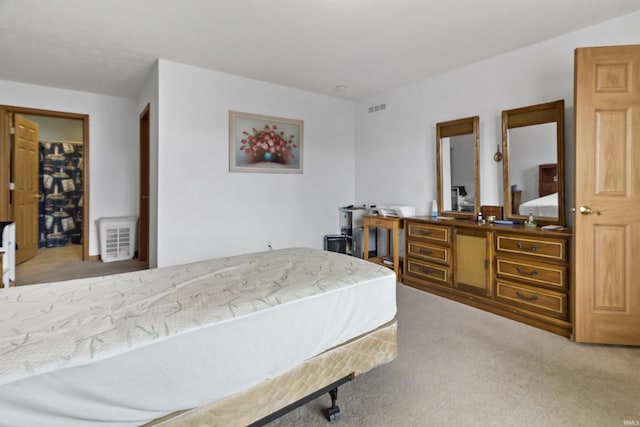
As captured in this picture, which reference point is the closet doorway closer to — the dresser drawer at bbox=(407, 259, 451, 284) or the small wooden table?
the small wooden table

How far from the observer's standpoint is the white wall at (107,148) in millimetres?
4641

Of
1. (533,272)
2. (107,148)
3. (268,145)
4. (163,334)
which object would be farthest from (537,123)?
(107,148)

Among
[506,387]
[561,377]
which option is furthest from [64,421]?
[561,377]

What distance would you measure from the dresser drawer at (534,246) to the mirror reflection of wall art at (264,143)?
8.94 ft

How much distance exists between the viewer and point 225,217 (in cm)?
394

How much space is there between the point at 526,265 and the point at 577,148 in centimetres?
102

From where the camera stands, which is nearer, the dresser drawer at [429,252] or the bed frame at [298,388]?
the bed frame at [298,388]

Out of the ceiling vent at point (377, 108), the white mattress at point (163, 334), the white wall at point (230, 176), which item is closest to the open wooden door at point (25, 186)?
the white wall at point (230, 176)

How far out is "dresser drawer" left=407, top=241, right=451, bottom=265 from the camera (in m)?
3.37

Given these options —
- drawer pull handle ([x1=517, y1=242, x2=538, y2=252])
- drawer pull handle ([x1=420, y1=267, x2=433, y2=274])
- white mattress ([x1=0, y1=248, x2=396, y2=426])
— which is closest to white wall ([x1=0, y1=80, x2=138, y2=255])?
white mattress ([x1=0, y1=248, x2=396, y2=426])

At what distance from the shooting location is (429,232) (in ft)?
11.6

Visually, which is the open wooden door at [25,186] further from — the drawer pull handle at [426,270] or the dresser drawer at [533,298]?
the dresser drawer at [533,298]

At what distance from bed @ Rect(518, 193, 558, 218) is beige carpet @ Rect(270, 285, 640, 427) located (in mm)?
1072

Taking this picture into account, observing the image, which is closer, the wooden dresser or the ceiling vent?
the wooden dresser
